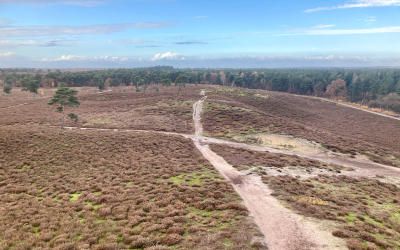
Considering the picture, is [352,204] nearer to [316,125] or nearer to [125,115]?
[125,115]

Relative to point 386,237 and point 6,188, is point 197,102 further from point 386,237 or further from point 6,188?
point 386,237

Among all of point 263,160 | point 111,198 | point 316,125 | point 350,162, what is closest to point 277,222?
point 111,198

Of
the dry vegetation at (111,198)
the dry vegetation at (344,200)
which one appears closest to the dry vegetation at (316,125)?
the dry vegetation at (344,200)

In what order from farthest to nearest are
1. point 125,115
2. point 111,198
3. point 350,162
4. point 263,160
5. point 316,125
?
1. point 316,125
2. point 125,115
3. point 350,162
4. point 263,160
5. point 111,198

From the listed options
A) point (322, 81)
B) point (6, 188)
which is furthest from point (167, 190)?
point (322, 81)

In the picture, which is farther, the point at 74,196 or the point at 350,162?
the point at 350,162

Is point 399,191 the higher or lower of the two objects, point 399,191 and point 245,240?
the lower
